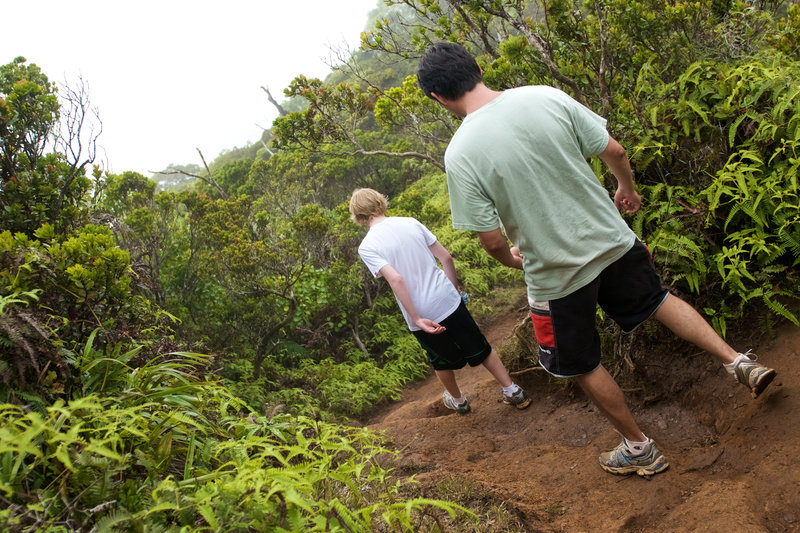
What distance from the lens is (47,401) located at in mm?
2232

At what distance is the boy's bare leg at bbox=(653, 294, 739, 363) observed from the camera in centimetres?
258

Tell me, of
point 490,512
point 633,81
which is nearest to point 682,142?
point 633,81

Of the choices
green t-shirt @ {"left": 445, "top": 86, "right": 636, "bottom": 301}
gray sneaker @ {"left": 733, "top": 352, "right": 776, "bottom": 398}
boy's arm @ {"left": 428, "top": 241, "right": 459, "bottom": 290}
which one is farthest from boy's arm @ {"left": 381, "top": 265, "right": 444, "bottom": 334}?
gray sneaker @ {"left": 733, "top": 352, "right": 776, "bottom": 398}

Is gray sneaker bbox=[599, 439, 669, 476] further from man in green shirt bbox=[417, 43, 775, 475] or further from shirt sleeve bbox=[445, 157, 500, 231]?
shirt sleeve bbox=[445, 157, 500, 231]

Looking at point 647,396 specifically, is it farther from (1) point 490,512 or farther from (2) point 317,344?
(2) point 317,344

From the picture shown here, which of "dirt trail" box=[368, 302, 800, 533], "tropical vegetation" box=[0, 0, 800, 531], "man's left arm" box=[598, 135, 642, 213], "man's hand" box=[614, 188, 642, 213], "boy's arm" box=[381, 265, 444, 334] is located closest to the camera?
"tropical vegetation" box=[0, 0, 800, 531]

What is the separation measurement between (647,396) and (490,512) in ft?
5.03

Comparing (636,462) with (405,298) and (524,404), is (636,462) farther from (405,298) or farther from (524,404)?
(405,298)

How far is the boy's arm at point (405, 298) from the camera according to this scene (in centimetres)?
369

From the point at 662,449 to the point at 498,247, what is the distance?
1.51 meters

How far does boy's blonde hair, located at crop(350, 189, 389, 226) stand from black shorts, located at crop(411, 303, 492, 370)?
0.94 m

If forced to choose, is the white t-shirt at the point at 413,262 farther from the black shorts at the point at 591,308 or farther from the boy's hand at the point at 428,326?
the black shorts at the point at 591,308

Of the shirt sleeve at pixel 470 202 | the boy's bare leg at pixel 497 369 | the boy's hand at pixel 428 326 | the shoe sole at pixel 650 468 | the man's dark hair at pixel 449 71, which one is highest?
the man's dark hair at pixel 449 71

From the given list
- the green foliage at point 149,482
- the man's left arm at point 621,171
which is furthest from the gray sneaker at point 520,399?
the green foliage at point 149,482
